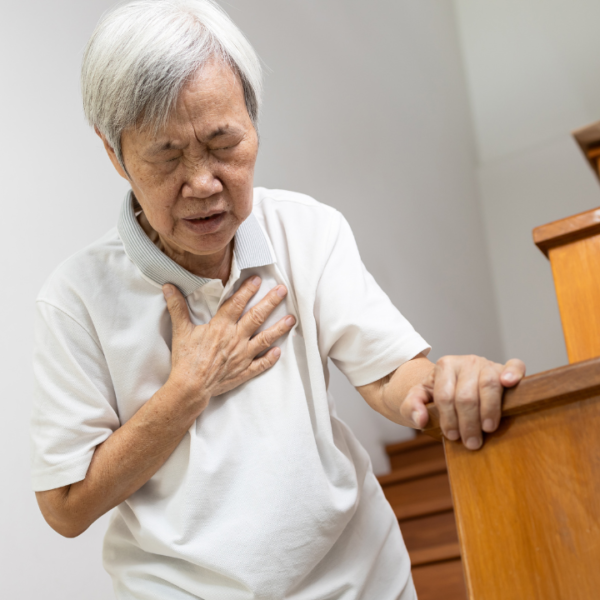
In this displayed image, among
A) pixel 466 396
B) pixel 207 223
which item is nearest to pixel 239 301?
pixel 207 223

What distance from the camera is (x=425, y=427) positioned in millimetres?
704

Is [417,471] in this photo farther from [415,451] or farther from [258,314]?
[258,314]

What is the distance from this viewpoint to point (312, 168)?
2.98 metres

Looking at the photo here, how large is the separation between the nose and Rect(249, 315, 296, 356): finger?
249mm

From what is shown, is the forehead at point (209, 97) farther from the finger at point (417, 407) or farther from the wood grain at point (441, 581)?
the wood grain at point (441, 581)

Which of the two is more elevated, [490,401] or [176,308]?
[176,308]

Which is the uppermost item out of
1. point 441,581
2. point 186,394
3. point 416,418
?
point 186,394

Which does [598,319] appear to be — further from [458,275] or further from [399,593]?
[458,275]

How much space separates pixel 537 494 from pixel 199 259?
0.66m

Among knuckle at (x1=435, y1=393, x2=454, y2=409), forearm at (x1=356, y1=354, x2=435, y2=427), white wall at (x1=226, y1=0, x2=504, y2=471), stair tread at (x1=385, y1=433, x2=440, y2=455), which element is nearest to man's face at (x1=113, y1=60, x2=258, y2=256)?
forearm at (x1=356, y1=354, x2=435, y2=427)

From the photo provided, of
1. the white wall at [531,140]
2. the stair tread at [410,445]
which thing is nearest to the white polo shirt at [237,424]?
the stair tread at [410,445]

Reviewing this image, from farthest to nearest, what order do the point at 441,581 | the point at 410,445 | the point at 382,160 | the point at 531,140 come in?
the point at 531,140 → the point at 382,160 → the point at 410,445 → the point at 441,581

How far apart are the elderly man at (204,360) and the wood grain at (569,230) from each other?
1.52ft

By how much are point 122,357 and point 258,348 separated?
209 mm
